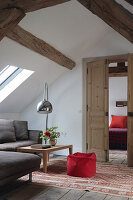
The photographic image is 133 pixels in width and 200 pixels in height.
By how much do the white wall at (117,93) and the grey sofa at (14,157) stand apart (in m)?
4.03

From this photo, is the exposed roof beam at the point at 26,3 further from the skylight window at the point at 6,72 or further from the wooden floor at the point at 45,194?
the skylight window at the point at 6,72

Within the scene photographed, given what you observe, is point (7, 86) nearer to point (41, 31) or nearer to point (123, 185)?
point (41, 31)

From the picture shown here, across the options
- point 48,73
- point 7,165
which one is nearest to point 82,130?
point 48,73

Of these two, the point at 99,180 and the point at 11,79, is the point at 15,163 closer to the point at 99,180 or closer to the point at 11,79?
the point at 99,180

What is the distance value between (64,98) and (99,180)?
2.76 m

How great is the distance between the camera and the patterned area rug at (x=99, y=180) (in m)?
3.28

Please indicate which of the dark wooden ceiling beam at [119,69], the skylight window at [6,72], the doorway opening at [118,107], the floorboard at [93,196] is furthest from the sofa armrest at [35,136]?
the dark wooden ceiling beam at [119,69]

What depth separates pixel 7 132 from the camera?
16.6ft

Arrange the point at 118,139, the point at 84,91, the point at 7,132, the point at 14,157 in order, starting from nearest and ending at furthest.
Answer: the point at 14,157 < the point at 7,132 < the point at 84,91 < the point at 118,139

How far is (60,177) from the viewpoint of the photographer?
3.85 m

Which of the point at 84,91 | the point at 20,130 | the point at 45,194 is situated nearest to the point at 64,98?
the point at 84,91

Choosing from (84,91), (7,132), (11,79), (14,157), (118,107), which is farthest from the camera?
(118,107)

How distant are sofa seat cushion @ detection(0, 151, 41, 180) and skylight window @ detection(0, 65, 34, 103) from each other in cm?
240

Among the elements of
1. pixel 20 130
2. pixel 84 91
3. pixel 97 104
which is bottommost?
pixel 20 130
